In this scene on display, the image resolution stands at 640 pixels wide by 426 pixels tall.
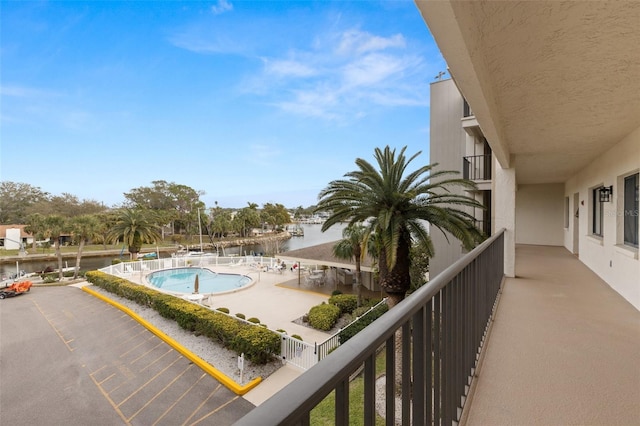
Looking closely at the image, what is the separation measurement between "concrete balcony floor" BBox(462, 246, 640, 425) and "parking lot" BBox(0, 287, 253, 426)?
246 inches

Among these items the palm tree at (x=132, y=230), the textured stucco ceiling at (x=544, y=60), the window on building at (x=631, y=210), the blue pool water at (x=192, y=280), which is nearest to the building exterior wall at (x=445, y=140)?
the window on building at (x=631, y=210)

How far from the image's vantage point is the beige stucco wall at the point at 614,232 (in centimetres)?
435

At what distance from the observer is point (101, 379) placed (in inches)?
349

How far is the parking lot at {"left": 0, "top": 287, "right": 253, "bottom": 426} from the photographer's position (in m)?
7.25

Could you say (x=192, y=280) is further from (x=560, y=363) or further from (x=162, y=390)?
(x=560, y=363)

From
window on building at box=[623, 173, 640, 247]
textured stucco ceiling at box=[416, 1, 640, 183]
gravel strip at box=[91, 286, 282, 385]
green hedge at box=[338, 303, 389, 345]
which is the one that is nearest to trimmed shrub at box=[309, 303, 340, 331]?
green hedge at box=[338, 303, 389, 345]

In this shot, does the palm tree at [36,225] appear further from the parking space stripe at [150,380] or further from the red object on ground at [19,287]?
the parking space stripe at [150,380]

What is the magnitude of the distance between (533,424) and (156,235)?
2853 centimetres

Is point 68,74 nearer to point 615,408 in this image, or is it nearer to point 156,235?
point 156,235

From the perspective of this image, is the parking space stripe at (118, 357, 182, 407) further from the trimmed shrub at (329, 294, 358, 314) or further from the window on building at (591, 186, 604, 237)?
the window on building at (591, 186, 604, 237)

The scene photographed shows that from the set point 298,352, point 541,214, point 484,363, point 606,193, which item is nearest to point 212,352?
point 298,352

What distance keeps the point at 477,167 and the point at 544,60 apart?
973 cm

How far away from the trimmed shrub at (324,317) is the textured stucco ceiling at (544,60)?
882 centimetres

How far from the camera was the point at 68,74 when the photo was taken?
111 ft
